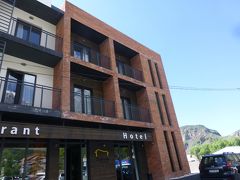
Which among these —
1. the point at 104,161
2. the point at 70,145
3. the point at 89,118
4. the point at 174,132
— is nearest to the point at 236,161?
the point at 174,132

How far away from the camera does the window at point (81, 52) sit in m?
12.1

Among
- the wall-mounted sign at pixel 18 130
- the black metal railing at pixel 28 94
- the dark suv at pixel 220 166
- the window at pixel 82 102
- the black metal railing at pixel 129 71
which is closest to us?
the wall-mounted sign at pixel 18 130

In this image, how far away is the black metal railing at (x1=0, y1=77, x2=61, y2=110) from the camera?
26.7 feet

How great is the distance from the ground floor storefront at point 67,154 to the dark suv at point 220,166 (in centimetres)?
355

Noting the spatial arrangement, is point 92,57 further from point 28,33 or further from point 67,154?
point 67,154

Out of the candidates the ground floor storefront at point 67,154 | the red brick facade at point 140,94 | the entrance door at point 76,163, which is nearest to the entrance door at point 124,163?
the ground floor storefront at point 67,154

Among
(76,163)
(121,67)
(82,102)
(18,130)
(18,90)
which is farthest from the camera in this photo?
(121,67)

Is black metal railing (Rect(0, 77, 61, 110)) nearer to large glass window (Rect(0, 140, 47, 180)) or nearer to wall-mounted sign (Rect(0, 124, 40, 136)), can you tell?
wall-mounted sign (Rect(0, 124, 40, 136))

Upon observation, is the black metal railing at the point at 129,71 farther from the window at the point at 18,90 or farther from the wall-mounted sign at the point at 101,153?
the window at the point at 18,90

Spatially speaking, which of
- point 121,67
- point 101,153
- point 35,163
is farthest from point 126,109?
point 35,163

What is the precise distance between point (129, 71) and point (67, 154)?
24.8ft

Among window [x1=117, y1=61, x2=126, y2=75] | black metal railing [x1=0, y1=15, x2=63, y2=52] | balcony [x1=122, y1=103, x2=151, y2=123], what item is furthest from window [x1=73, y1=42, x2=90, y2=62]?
balcony [x1=122, y1=103, x2=151, y2=123]

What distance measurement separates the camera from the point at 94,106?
1120 centimetres

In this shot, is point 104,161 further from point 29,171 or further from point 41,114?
point 41,114
